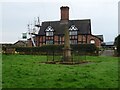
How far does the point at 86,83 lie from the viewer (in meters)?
11.3

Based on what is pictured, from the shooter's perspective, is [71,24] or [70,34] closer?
[70,34]

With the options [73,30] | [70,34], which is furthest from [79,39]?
[73,30]

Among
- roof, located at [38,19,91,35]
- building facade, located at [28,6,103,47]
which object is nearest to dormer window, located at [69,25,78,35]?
building facade, located at [28,6,103,47]

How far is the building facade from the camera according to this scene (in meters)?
64.5

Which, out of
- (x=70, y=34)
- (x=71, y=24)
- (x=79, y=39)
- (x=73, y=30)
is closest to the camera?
(x=79, y=39)

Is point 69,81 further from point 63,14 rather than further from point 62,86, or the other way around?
point 63,14

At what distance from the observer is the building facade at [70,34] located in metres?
64.5

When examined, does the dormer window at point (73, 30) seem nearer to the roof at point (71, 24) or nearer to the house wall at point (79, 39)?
the roof at point (71, 24)

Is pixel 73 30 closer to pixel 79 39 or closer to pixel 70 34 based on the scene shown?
pixel 70 34

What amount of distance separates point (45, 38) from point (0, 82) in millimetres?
56262

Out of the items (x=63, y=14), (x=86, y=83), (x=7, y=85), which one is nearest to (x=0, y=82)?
(x=7, y=85)

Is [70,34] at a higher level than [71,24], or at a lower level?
lower

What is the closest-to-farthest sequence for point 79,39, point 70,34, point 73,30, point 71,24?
1. point 79,39
2. point 70,34
3. point 73,30
4. point 71,24

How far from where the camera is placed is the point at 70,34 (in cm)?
6512
